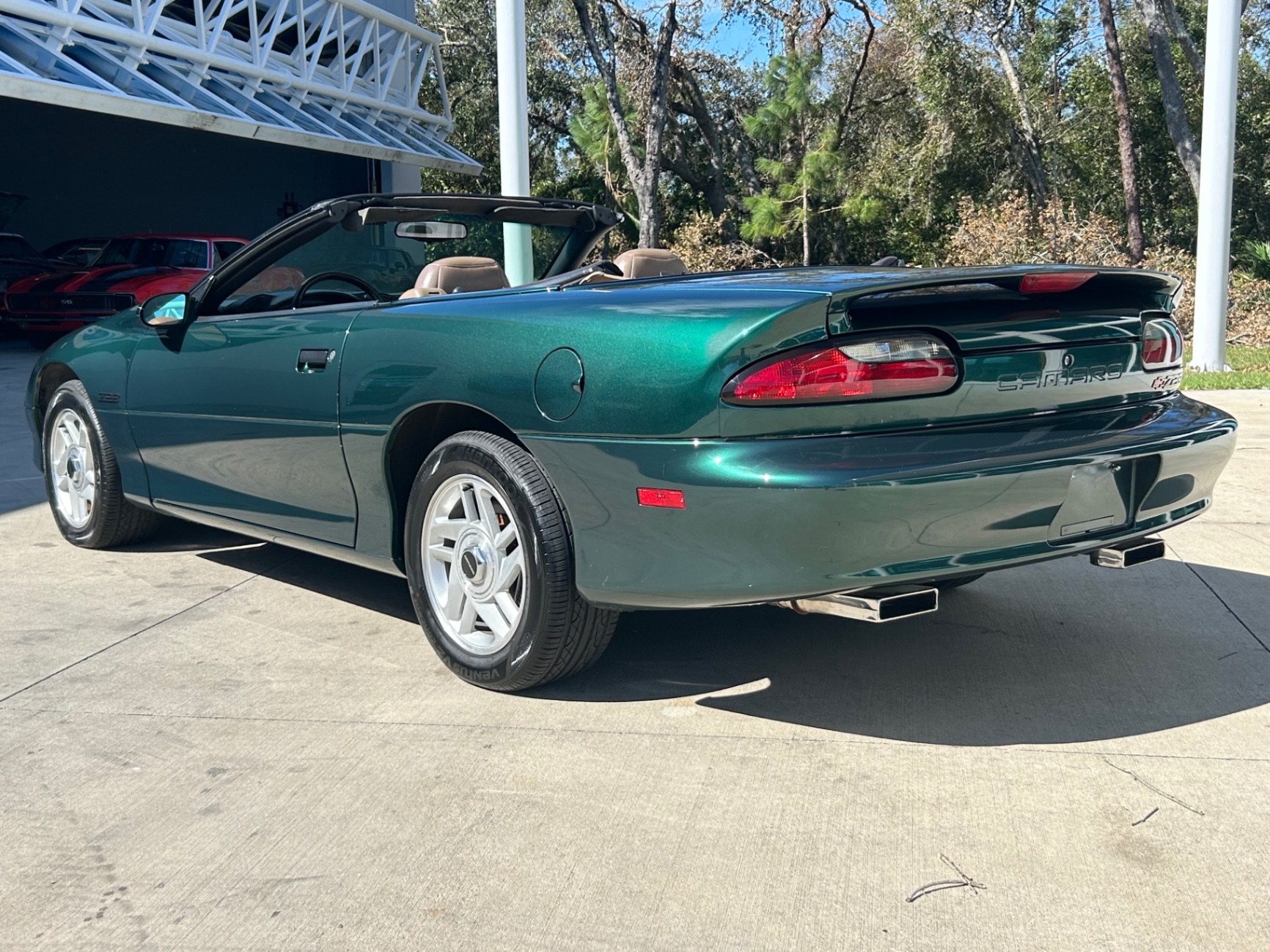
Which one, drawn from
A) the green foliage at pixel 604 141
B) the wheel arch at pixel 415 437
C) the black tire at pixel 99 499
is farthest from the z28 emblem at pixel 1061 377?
the green foliage at pixel 604 141

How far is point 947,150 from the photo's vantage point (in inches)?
1108

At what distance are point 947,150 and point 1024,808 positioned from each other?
27.2 m

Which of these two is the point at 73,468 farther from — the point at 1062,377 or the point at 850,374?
the point at 1062,377

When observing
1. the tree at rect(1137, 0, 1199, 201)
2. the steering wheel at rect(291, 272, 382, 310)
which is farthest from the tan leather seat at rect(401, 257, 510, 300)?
the tree at rect(1137, 0, 1199, 201)

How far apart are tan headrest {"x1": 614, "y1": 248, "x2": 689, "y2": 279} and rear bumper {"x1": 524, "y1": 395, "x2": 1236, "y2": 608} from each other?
1.43m

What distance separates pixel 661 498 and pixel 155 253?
617 inches

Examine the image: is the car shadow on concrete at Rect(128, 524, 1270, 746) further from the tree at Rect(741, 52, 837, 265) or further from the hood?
the tree at Rect(741, 52, 837, 265)

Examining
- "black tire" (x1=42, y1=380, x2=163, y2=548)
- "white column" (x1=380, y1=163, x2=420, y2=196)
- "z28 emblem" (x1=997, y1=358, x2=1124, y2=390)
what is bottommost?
"black tire" (x1=42, y1=380, x2=163, y2=548)

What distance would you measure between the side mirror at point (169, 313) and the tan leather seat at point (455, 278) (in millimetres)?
905

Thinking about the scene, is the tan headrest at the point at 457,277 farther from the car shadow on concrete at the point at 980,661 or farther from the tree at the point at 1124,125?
the tree at the point at 1124,125

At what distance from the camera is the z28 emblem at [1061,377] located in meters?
3.21

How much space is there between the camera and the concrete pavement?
7.95ft

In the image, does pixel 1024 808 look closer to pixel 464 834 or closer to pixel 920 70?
pixel 464 834

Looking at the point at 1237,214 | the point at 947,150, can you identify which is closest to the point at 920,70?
the point at 947,150
